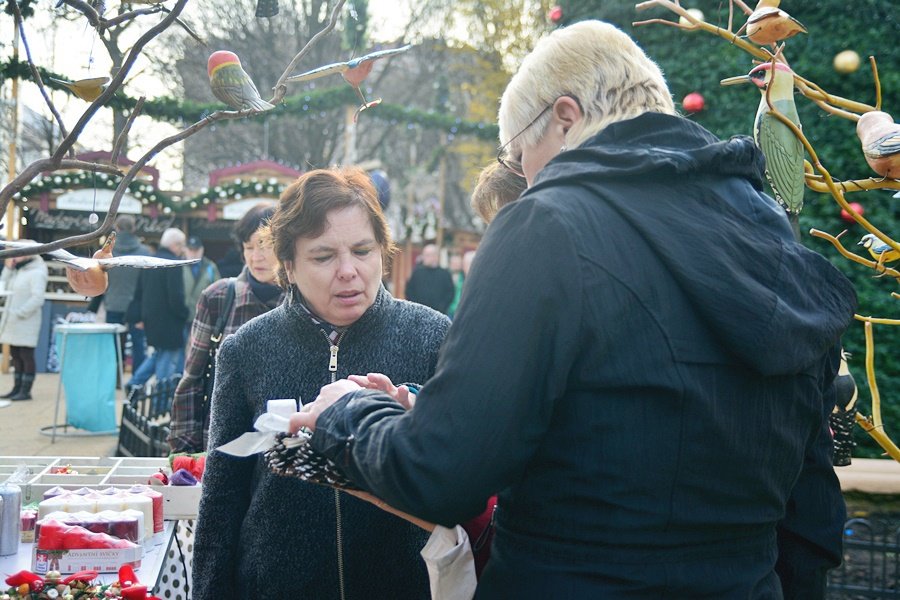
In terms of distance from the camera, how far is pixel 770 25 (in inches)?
73.1

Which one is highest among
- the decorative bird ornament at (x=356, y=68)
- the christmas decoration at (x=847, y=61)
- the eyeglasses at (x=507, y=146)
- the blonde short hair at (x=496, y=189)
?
the christmas decoration at (x=847, y=61)

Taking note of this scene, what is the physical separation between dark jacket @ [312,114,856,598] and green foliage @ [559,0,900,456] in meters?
5.39

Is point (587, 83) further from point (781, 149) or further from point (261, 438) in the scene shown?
point (261, 438)

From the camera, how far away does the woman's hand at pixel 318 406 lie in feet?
5.29

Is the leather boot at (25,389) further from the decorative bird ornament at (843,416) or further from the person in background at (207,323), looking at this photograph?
the decorative bird ornament at (843,416)

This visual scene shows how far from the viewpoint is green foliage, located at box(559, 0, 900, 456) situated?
21.3 feet

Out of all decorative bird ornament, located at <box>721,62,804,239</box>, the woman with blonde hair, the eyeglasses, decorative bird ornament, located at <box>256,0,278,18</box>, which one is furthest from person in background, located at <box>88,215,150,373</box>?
the woman with blonde hair

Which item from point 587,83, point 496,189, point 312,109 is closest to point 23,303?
point 312,109

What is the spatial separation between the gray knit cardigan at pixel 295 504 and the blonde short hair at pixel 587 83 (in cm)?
98

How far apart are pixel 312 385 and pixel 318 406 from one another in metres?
0.83

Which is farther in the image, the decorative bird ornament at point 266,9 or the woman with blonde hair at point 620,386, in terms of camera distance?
the decorative bird ornament at point 266,9

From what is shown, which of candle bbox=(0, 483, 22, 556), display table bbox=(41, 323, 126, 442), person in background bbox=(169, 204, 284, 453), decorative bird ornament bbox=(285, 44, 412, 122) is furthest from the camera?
display table bbox=(41, 323, 126, 442)

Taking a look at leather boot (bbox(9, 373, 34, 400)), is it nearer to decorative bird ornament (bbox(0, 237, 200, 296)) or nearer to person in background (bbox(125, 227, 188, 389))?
person in background (bbox(125, 227, 188, 389))

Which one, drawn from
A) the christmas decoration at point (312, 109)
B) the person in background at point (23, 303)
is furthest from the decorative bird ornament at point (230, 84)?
the christmas decoration at point (312, 109)
